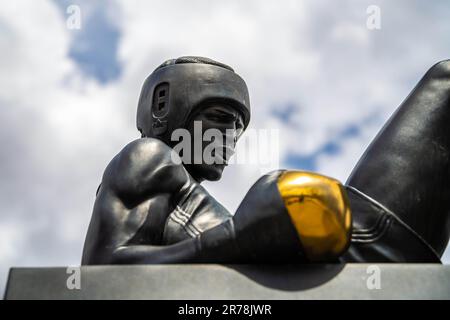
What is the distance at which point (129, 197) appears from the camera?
317 centimetres

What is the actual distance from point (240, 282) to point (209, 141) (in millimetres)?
1395

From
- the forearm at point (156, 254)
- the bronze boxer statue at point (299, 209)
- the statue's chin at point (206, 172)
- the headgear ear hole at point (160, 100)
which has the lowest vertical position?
the forearm at point (156, 254)

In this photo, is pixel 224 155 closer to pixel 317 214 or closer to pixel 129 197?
pixel 129 197

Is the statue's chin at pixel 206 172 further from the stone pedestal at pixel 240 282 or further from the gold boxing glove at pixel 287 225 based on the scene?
the stone pedestal at pixel 240 282

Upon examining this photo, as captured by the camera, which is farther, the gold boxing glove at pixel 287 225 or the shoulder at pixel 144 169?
the shoulder at pixel 144 169

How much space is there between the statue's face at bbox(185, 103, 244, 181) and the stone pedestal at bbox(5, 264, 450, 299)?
51.8 inches

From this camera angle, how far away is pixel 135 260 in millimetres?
2906

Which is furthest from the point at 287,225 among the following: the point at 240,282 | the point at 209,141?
the point at 209,141

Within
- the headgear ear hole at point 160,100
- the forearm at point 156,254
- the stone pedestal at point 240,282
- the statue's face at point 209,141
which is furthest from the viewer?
the headgear ear hole at point 160,100

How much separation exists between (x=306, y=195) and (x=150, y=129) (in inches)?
64.8

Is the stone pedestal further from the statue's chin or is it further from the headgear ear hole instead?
the headgear ear hole

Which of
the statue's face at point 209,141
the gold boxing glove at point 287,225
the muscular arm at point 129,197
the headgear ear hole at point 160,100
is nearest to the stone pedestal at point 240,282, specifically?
the gold boxing glove at point 287,225

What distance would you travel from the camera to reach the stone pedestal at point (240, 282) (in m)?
2.63

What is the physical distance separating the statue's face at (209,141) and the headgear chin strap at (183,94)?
51 mm
